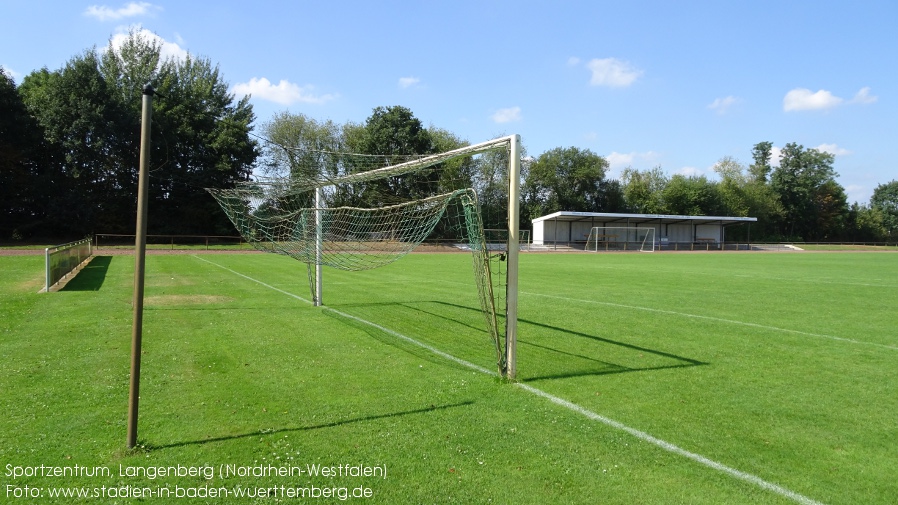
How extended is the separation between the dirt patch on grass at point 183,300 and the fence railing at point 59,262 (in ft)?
8.88

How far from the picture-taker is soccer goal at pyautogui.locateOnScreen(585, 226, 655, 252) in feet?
181

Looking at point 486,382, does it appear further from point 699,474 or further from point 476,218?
point 699,474

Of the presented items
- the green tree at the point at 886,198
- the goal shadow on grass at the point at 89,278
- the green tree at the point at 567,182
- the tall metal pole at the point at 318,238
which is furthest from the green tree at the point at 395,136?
the green tree at the point at 886,198

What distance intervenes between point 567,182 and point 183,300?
6086 centimetres

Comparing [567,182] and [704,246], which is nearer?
[704,246]

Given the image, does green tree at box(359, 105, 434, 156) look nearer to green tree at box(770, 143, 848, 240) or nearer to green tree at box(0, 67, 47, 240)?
green tree at box(0, 67, 47, 240)

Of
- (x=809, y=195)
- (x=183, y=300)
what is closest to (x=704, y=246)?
(x=809, y=195)

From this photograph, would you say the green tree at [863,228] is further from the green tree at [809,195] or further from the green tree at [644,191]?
the green tree at [644,191]

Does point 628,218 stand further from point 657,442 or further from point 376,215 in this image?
point 657,442

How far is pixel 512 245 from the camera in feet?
20.0

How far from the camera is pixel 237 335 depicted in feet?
28.1

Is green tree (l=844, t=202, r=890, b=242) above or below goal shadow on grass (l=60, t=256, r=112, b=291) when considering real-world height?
above

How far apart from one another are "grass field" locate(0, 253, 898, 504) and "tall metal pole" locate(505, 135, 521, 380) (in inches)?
13.9

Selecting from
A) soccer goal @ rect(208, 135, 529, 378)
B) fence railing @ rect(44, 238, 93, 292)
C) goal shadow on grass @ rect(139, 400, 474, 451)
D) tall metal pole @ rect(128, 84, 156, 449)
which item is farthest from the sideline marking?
fence railing @ rect(44, 238, 93, 292)
